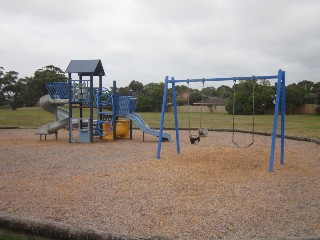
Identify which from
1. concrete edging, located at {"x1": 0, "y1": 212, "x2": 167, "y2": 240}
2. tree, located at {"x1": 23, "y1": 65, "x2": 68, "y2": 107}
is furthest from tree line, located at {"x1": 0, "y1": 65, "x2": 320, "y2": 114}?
concrete edging, located at {"x1": 0, "y1": 212, "x2": 167, "y2": 240}

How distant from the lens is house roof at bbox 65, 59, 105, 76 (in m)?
15.1

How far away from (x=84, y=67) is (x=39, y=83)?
58.3m

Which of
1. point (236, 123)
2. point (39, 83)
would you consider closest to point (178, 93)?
point (236, 123)

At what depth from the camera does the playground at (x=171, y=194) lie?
4.50 m

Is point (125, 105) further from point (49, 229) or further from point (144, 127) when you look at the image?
point (49, 229)

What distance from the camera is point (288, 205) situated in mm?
5406

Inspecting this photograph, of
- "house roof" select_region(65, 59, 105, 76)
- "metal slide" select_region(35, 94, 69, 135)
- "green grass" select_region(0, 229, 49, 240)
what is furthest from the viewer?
"metal slide" select_region(35, 94, 69, 135)

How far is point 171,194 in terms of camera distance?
604 cm

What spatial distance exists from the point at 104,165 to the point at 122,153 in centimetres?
235

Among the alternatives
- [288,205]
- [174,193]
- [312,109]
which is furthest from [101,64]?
[312,109]

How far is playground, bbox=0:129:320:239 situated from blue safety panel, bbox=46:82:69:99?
18.6 feet

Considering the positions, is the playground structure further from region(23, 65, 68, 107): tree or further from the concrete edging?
region(23, 65, 68, 107): tree

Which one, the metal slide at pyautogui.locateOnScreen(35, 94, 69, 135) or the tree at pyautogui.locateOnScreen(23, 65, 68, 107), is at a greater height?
the tree at pyautogui.locateOnScreen(23, 65, 68, 107)

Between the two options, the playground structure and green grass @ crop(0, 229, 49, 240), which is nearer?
green grass @ crop(0, 229, 49, 240)
